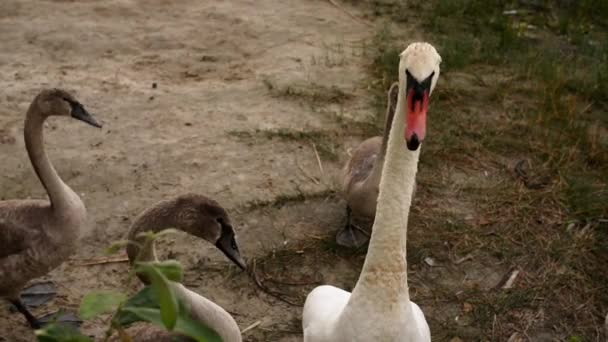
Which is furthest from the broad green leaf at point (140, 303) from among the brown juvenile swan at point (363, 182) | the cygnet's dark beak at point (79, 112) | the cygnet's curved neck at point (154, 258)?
the brown juvenile swan at point (363, 182)

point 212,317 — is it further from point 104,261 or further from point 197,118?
point 197,118

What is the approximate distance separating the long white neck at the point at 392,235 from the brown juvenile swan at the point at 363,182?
1.28m

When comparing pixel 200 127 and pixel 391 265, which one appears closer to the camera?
pixel 391 265

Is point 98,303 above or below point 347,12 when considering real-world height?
above

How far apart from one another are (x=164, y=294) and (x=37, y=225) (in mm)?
2407

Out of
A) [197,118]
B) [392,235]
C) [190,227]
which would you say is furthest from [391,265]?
[197,118]

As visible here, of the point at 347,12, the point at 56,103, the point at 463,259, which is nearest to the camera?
the point at 56,103

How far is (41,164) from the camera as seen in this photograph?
3504 millimetres

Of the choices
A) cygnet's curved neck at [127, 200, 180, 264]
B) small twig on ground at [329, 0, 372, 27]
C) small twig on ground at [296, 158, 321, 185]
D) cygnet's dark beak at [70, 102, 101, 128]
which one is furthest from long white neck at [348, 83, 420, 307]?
small twig on ground at [329, 0, 372, 27]

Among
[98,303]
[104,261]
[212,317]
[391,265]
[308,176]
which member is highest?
[98,303]

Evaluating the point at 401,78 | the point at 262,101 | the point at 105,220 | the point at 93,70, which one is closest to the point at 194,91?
the point at 262,101

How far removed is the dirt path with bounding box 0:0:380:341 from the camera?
4.12 m

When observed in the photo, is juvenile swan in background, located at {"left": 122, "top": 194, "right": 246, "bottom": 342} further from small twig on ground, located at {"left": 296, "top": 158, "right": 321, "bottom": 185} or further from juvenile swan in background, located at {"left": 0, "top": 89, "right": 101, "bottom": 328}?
small twig on ground, located at {"left": 296, "top": 158, "right": 321, "bottom": 185}

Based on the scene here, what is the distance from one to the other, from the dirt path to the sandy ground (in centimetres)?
1
